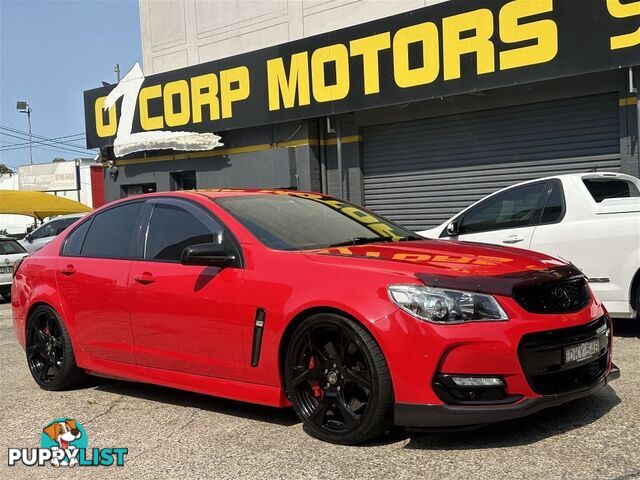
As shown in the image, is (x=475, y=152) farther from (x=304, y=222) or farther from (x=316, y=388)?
(x=316, y=388)

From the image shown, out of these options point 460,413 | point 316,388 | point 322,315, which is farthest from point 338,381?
point 460,413

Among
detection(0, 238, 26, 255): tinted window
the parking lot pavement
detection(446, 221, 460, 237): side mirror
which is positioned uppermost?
detection(446, 221, 460, 237): side mirror

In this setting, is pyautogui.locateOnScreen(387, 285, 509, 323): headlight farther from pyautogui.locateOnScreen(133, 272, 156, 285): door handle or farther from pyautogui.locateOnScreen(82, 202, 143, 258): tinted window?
pyautogui.locateOnScreen(82, 202, 143, 258): tinted window

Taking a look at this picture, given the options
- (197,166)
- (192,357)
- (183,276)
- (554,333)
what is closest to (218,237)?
(183,276)

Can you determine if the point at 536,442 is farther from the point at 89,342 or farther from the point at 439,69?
the point at 439,69

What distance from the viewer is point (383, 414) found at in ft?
12.4

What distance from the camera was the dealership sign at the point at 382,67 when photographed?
34.0ft

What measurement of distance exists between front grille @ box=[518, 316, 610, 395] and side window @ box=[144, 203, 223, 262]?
6.90 ft

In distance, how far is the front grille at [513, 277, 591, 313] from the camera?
12.4ft

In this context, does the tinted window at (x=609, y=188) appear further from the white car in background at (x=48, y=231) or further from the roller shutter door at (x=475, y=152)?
the white car in background at (x=48, y=231)

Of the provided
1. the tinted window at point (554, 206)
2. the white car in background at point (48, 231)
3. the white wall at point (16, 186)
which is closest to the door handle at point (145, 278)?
the tinted window at point (554, 206)

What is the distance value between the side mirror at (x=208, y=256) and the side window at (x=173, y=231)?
24 cm

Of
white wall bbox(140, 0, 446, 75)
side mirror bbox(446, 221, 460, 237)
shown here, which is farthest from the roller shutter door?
side mirror bbox(446, 221, 460, 237)

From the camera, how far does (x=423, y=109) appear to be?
12961 millimetres
